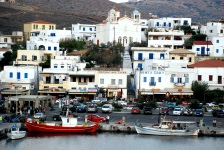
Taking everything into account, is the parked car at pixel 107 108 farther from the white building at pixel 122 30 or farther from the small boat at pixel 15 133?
the white building at pixel 122 30

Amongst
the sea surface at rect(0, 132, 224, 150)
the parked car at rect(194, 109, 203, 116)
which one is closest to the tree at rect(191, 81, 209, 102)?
the parked car at rect(194, 109, 203, 116)

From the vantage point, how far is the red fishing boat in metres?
62.6

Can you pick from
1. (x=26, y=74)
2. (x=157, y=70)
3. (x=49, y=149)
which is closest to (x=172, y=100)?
(x=157, y=70)

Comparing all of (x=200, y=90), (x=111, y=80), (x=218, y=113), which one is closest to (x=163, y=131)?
(x=218, y=113)

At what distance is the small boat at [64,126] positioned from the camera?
62594 millimetres

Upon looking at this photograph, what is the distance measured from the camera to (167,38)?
103750 millimetres

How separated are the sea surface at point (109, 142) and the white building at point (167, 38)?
40958mm

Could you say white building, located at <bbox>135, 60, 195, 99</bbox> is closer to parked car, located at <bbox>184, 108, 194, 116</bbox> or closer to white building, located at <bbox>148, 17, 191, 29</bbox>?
parked car, located at <bbox>184, 108, 194, 116</bbox>

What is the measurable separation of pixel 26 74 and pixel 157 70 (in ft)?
45.2

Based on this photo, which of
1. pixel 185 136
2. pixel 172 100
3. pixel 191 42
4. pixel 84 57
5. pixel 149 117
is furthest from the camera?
pixel 191 42

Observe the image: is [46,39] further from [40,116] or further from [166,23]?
[40,116]

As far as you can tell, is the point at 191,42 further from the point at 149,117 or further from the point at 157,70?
the point at 149,117

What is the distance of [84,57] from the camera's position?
96.2 m

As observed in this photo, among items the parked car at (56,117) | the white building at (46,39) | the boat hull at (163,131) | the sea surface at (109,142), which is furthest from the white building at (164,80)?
the sea surface at (109,142)
